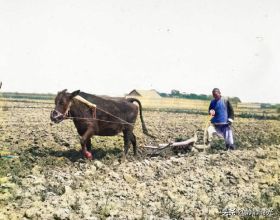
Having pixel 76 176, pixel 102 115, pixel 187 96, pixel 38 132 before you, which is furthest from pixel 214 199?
pixel 187 96

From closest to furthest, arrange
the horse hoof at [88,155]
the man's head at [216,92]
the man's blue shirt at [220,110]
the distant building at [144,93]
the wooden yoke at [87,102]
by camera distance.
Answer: the horse hoof at [88,155] → the wooden yoke at [87,102] → the man's head at [216,92] → the man's blue shirt at [220,110] → the distant building at [144,93]

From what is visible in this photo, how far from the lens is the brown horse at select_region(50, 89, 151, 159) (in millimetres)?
10953

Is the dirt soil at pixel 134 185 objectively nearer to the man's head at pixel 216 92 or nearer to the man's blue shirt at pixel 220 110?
the man's blue shirt at pixel 220 110

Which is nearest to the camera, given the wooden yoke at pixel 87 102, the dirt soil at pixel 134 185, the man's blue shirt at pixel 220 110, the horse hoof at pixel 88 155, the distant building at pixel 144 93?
the dirt soil at pixel 134 185

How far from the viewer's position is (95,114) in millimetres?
11445

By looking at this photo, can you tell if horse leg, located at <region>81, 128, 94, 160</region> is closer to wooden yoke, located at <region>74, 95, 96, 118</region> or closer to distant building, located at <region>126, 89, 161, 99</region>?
wooden yoke, located at <region>74, 95, 96, 118</region>

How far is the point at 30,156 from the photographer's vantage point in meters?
11.1

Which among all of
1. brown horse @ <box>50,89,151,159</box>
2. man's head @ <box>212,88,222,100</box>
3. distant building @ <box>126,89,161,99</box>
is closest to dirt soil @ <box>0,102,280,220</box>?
brown horse @ <box>50,89,151,159</box>

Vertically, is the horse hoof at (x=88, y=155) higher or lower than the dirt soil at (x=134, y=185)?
higher

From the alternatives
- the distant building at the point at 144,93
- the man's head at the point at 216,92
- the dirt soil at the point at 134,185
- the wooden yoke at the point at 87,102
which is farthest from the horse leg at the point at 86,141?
the distant building at the point at 144,93

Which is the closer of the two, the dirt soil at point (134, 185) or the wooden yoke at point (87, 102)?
the dirt soil at point (134, 185)

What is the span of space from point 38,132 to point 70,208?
8913 mm

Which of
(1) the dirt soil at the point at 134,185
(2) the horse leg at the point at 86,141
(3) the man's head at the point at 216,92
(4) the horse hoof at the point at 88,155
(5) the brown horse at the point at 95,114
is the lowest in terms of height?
(1) the dirt soil at the point at 134,185

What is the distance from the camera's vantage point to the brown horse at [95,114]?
1095 cm
